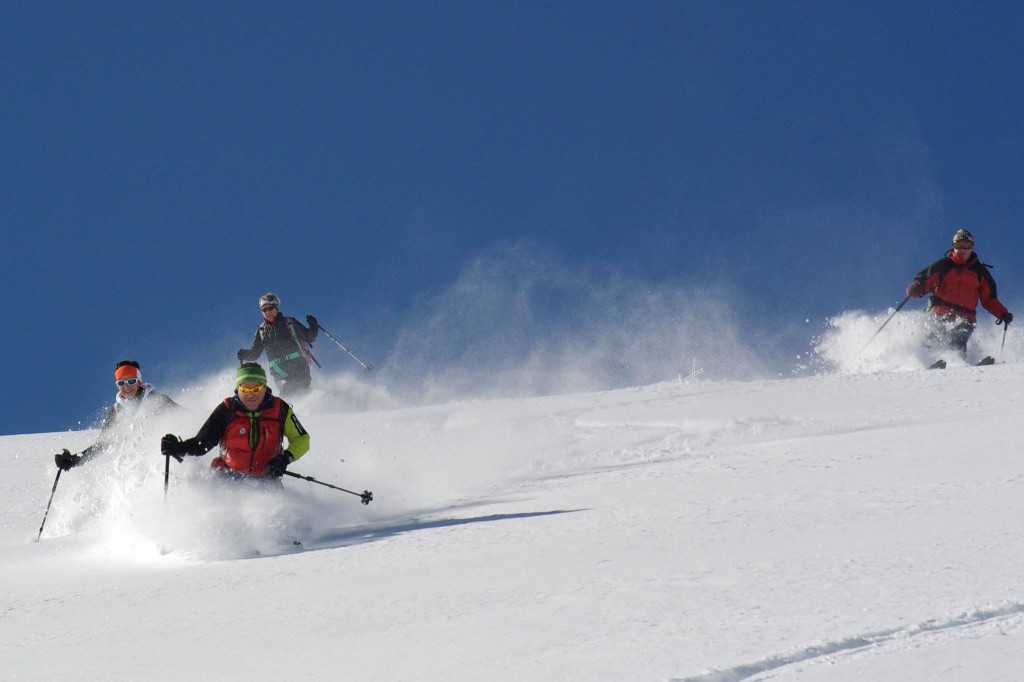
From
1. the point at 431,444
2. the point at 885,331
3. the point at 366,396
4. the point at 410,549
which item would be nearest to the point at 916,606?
the point at 410,549

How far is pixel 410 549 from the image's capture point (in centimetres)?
618

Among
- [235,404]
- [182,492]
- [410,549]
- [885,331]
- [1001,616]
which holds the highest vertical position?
[885,331]

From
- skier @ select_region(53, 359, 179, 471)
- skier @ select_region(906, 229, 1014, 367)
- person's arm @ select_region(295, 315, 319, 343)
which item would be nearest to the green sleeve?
skier @ select_region(53, 359, 179, 471)

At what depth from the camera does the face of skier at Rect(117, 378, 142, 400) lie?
364 inches

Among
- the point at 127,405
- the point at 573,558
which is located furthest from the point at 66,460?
the point at 573,558

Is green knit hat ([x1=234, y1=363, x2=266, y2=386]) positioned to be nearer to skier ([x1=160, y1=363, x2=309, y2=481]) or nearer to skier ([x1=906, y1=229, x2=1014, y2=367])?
skier ([x1=160, y1=363, x2=309, y2=481])

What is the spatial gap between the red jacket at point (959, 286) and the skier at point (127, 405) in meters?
9.92

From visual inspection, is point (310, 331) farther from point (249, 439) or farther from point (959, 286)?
point (959, 286)

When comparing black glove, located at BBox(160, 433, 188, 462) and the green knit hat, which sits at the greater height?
the green knit hat

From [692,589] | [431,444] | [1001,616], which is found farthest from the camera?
[431,444]

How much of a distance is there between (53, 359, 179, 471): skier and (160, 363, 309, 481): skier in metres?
1.45

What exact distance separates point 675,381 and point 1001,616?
35.0ft

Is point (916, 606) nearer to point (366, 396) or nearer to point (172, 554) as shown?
point (172, 554)

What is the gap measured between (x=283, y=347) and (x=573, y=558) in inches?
410
